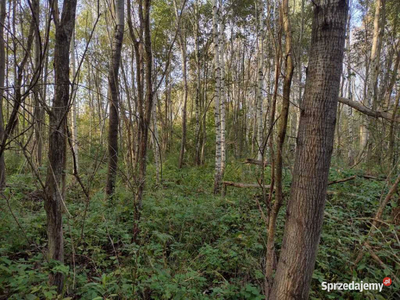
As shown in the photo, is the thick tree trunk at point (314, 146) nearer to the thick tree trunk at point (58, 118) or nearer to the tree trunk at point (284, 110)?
the tree trunk at point (284, 110)

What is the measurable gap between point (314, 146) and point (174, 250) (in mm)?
2355

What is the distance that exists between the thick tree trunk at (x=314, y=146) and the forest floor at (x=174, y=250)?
0.94 meters

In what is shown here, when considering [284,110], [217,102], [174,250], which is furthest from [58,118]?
[217,102]

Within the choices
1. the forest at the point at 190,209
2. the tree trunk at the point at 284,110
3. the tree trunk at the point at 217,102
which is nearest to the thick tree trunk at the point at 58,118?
the forest at the point at 190,209

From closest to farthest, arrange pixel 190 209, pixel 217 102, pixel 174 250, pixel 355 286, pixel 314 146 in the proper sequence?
1. pixel 314 146
2. pixel 355 286
3. pixel 174 250
4. pixel 190 209
5. pixel 217 102

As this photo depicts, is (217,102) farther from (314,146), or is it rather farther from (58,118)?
(314,146)

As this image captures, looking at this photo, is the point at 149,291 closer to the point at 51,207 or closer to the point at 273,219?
the point at 51,207

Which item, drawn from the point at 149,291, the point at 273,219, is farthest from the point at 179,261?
the point at 273,219

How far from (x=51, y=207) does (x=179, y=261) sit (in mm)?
1542

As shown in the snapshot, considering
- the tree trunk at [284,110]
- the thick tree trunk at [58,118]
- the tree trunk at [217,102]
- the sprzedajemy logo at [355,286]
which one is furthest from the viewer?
the tree trunk at [217,102]

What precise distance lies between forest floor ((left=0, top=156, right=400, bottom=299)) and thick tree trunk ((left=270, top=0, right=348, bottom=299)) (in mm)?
943

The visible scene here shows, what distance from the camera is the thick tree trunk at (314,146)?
3.74ft

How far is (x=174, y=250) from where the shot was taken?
290 centimetres

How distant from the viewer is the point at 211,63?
1366 cm
